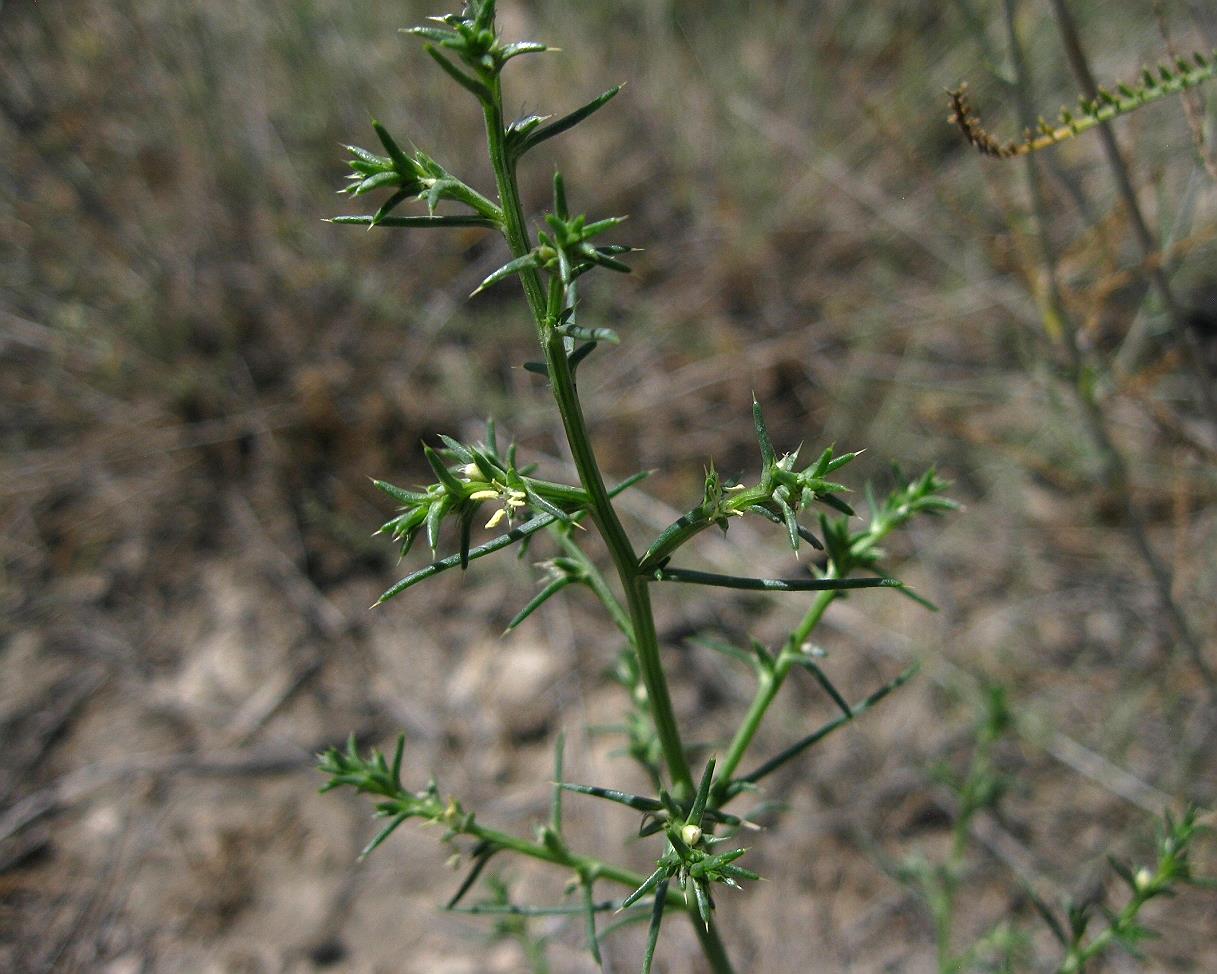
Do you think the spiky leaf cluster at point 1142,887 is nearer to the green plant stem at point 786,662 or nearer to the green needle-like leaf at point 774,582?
the green plant stem at point 786,662

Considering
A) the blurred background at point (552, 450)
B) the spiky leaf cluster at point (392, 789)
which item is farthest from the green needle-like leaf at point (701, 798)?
the blurred background at point (552, 450)

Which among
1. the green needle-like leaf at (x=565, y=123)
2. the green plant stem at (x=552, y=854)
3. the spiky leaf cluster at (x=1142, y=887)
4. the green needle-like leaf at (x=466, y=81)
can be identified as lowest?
the spiky leaf cluster at (x=1142, y=887)

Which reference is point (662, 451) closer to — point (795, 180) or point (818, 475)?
point (795, 180)

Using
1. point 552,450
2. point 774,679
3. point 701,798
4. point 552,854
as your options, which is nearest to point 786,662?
point 774,679

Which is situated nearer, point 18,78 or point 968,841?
point 968,841

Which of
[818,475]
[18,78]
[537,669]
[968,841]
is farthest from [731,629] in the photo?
[18,78]

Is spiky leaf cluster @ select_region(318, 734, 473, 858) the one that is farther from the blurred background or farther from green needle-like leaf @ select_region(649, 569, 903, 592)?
the blurred background
